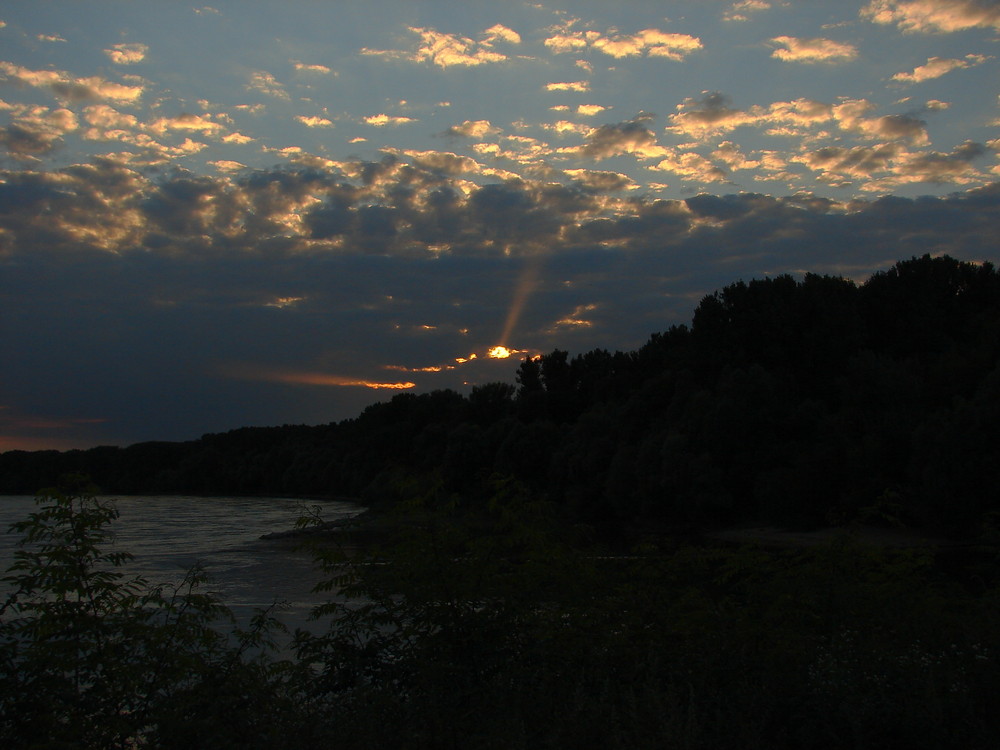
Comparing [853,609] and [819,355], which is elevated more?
[819,355]

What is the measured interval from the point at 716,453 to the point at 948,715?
5529cm

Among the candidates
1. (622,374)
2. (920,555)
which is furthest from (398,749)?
(622,374)

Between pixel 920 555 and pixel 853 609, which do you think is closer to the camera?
pixel 853 609

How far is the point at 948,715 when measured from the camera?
20.7 ft

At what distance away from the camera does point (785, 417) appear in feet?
200

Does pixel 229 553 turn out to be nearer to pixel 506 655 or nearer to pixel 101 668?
pixel 506 655

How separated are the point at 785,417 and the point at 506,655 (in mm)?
56380

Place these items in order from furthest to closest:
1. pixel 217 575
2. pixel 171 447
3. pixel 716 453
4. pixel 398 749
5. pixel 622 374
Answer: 1. pixel 171 447
2. pixel 622 374
3. pixel 716 453
4. pixel 217 575
5. pixel 398 749

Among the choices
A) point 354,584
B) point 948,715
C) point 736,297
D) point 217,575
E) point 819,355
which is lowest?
point 217,575

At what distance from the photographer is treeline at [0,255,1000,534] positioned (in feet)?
155

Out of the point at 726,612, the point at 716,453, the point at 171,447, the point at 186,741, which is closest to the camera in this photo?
the point at 186,741

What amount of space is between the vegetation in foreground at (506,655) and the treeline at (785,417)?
31080 mm

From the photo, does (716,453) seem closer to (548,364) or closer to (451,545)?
(548,364)

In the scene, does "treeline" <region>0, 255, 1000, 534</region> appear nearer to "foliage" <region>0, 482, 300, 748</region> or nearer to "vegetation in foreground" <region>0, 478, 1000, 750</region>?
"vegetation in foreground" <region>0, 478, 1000, 750</region>
